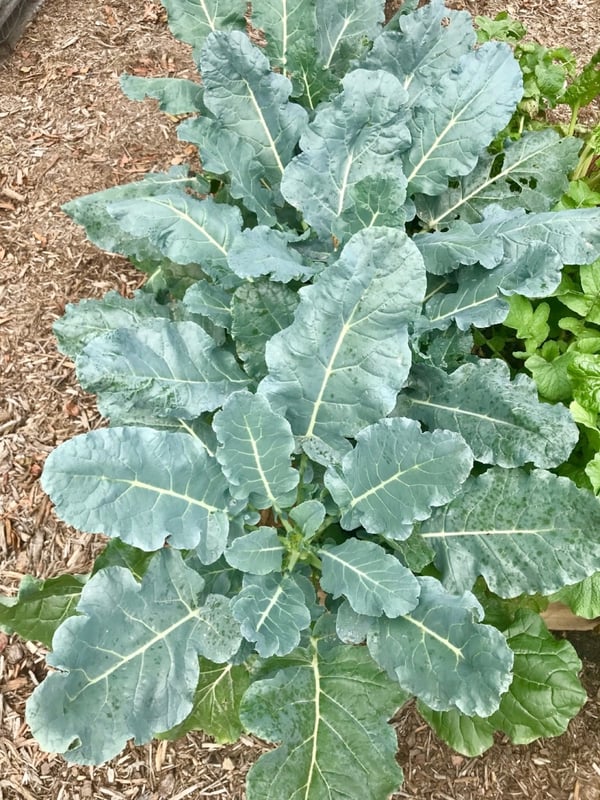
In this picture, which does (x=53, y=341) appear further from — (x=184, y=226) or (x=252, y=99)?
(x=252, y=99)

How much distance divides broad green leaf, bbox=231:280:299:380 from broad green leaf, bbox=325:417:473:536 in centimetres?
28

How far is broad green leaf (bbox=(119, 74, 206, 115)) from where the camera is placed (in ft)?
5.33

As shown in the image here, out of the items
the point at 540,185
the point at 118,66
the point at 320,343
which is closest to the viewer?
the point at 320,343

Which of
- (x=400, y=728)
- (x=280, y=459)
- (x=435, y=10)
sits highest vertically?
(x=435, y=10)

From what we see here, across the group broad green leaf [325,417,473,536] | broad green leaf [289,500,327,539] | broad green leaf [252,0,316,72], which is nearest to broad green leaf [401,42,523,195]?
broad green leaf [252,0,316,72]

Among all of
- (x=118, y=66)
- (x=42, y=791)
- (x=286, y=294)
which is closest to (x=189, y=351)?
(x=286, y=294)

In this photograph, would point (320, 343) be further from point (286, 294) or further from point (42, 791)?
point (42, 791)

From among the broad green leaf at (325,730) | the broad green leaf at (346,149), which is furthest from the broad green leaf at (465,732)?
the broad green leaf at (346,149)

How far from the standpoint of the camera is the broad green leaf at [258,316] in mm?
1309

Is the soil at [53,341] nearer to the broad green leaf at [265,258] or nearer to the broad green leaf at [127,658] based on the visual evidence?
the broad green leaf at [127,658]

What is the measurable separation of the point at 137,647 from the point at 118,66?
1.96 meters

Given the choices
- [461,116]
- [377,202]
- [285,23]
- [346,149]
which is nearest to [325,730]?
[377,202]

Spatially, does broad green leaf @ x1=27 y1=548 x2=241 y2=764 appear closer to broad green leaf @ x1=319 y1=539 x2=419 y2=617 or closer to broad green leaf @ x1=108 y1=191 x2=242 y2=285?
broad green leaf @ x1=319 y1=539 x2=419 y2=617

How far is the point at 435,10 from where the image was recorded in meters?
1.57
